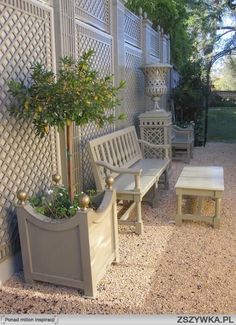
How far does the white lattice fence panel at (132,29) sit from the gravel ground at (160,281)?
370 cm

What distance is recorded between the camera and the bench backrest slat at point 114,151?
389 centimetres

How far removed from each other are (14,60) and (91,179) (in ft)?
6.63

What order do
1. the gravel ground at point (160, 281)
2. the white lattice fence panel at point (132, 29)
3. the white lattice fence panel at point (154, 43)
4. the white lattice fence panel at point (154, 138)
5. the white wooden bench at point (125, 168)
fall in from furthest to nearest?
the white lattice fence panel at point (154, 43) < the white lattice fence panel at point (154, 138) < the white lattice fence panel at point (132, 29) < the white wooden bench at point (125, 168) < the gravel ground at point (160, 281)

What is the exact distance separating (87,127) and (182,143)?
403 centimetres

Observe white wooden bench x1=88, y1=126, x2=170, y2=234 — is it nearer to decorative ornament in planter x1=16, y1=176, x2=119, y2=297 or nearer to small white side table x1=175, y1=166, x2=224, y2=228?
small white side table x1=175, y1=166, x2=224, y2=228

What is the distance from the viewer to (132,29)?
661cm

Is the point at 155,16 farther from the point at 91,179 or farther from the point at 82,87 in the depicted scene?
the point at 82,87

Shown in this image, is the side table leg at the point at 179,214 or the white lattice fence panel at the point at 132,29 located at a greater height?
the white lattice fence panel at the point at 132,29

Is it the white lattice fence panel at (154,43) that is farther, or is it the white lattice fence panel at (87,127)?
the white lattice fence panel at (154,43)

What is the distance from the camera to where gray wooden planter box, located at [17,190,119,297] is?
2486 millimetres

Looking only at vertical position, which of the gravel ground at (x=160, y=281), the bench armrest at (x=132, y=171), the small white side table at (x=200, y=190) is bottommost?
the gravel ground at (x=160, y=281)

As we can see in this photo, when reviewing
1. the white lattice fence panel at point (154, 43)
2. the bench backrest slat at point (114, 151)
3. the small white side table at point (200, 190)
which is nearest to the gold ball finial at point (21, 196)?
the bench backrest slat at point (114, 151)

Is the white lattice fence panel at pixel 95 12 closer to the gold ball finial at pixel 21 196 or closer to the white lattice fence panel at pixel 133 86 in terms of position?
the white lattice fence panel at pixel 133 86

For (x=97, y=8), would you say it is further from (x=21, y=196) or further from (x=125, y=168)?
(x=21, y=196)
